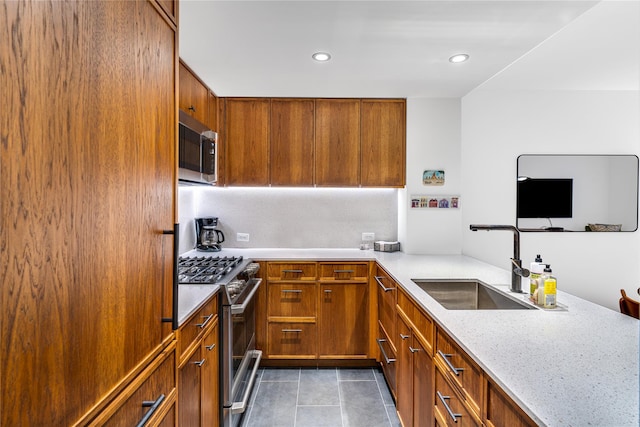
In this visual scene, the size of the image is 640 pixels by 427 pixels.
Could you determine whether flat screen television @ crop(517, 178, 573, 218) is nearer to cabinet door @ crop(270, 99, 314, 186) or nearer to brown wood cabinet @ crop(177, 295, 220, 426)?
cabinet door @ crop(270, 99, 314, 186)

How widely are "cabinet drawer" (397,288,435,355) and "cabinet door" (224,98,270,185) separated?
1760 mm

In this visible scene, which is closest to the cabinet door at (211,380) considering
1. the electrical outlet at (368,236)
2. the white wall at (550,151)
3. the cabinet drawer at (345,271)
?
the cabinet drawer at (345,271)

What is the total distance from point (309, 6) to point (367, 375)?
265 cm

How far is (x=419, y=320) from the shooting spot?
168 cm

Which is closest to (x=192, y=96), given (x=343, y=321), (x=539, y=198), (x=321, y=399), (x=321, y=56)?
(x=321, y=56)

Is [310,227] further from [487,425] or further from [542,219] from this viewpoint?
[487,425]

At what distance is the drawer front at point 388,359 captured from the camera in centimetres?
229

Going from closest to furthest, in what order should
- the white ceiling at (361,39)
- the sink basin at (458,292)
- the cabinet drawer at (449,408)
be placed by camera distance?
the cabinet drawer at (449,408) → the white ceiling at (361,39) → the sink basin at (458,292)

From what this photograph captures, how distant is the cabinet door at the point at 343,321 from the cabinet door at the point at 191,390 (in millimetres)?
Result: 1382

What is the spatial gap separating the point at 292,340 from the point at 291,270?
0.59 meters

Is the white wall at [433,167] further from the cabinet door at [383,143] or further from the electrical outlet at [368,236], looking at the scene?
the electrical outlet at [368,236]

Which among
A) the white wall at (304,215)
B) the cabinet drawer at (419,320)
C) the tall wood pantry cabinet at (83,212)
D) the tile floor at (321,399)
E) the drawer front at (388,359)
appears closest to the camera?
the tall wood pantry cabinet at (83,212)

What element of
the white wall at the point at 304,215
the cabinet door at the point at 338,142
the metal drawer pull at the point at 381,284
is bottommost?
the metal drawer pull at the point at 381,284

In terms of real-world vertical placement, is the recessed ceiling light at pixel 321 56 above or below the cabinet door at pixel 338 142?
above
